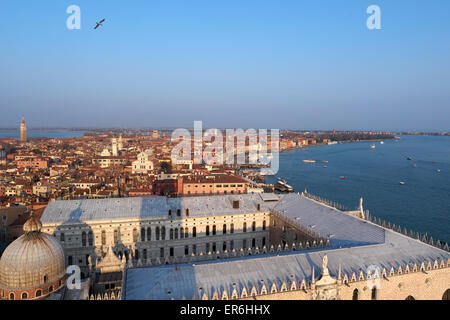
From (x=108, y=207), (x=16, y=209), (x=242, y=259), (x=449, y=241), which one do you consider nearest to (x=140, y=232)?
(x=108, y=207)

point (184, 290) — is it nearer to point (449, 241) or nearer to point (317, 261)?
point (317, 261)

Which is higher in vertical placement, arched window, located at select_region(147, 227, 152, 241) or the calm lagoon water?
arched window, located at select_region(147, 227, 152, 241)

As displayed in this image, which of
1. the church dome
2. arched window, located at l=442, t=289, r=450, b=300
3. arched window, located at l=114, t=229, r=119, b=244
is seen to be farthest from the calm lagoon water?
the church dome

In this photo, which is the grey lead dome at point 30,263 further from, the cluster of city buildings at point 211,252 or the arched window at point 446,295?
the arched window at point 446,295

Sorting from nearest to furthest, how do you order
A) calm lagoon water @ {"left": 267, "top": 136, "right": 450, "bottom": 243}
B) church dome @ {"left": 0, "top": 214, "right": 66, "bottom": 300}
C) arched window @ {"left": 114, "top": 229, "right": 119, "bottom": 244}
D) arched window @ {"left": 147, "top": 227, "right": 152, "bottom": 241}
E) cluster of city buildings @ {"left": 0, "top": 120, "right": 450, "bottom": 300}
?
church dome @ {"left": 0, "top": 214, "right": 66, "bottom": 300}
cluster of city buildings @ {"left": 0, "top": 120, "right": 450, "bottom": 300}
arched window @ {"left": 114, "top": 229, "right": 119, "bottom": 244}
arched window @ {"left": 147, "top": 227, "right": 152, "bottom": 241}
calm lagoon water @ {"left": 267, "top": 136, "right": 450, "bottom": 243}

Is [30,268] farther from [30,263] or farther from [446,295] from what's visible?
[446,295]

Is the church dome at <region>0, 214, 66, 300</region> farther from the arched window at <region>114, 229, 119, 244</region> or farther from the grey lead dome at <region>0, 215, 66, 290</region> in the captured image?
the arched window at <region>114, 229, 119, 244</region>

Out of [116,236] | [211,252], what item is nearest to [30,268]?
[116,236]
